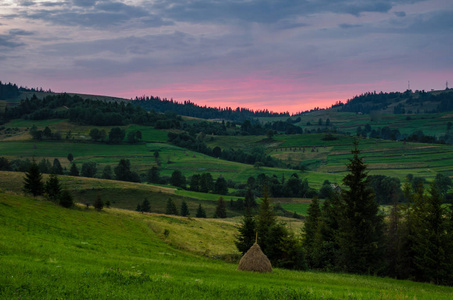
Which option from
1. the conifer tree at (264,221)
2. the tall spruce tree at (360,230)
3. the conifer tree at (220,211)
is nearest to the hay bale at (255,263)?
the tall spruce tree at (360,230)

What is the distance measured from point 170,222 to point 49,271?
209 feet

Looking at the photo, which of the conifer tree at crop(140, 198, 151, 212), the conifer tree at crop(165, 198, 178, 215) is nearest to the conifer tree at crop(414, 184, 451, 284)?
the conifer tree at crop(165, 198, 178, 215)

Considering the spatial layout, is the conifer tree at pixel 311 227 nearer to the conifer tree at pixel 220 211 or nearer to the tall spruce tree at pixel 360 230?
the tall spruce tree at pixel 360 230

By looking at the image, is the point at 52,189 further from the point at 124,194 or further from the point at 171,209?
the point at 124,194

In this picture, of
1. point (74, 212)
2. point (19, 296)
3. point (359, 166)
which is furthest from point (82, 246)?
point (359, 166)

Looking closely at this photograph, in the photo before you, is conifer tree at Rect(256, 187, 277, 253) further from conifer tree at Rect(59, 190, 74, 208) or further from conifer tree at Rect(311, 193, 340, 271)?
conifer tree at Rect(59, 190, 74, 208)

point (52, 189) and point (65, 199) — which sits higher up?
point (52, 189)

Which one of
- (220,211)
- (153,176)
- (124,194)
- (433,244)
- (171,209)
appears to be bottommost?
(220,211)

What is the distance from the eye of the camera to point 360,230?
1785 inches

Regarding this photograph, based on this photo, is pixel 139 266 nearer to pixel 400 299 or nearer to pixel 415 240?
pixel 400 299

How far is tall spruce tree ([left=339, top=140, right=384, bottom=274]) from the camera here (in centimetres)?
4478

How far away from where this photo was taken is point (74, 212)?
5766 cm

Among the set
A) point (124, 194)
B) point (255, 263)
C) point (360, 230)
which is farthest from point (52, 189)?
point (124, 194)

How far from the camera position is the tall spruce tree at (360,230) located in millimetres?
44781
